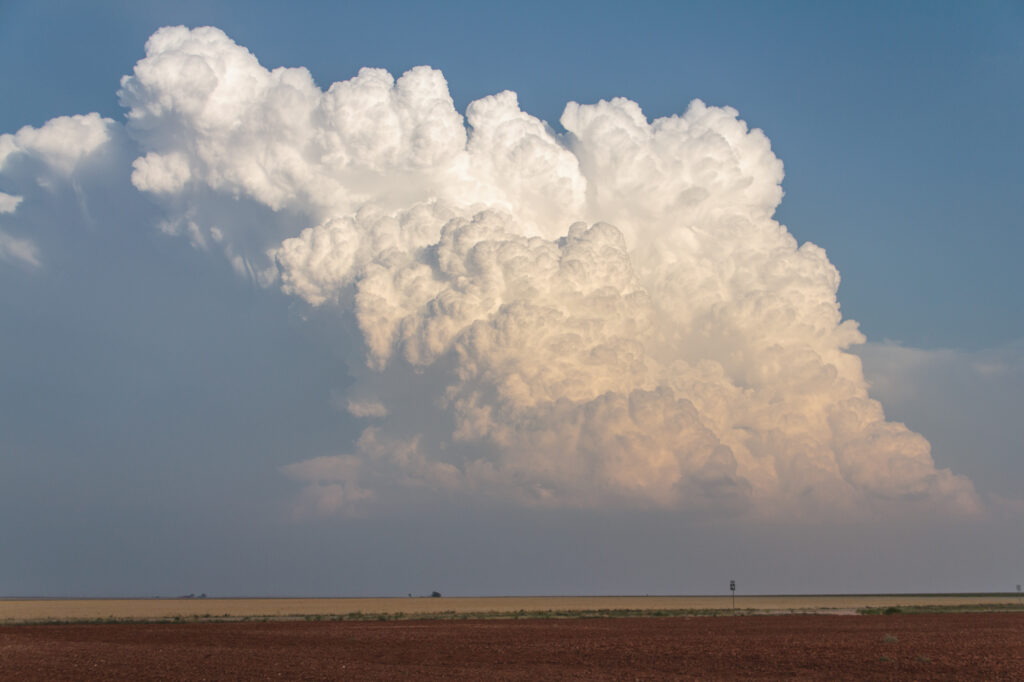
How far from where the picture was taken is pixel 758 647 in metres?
37.7

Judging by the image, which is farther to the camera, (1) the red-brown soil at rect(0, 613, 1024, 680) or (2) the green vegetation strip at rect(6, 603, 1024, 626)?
(2) the green vegetation strip at rect(6, 603, 1024, 626)

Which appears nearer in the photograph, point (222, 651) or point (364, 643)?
point (222, 651)

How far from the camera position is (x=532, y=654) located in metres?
36.0

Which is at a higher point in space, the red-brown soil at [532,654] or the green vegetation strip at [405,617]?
the red-brown soil at [532,654]

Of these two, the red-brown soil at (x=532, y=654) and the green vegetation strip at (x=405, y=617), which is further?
the green vegetation strip at (x=405, y=617)

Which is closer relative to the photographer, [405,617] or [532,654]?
[532,654]

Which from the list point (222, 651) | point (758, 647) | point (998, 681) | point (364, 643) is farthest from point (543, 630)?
point (998, 681)

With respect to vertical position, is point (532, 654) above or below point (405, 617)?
above

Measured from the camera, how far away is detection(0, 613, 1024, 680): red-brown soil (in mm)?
28391

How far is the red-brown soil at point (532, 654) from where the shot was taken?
93.1 ft

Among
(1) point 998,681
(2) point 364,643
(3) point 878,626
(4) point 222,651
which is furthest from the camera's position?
(3) point 878,626

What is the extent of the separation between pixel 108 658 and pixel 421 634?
20.3 m

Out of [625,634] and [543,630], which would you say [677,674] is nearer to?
[625,634]

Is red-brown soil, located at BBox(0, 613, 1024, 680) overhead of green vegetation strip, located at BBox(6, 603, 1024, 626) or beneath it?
overhead
